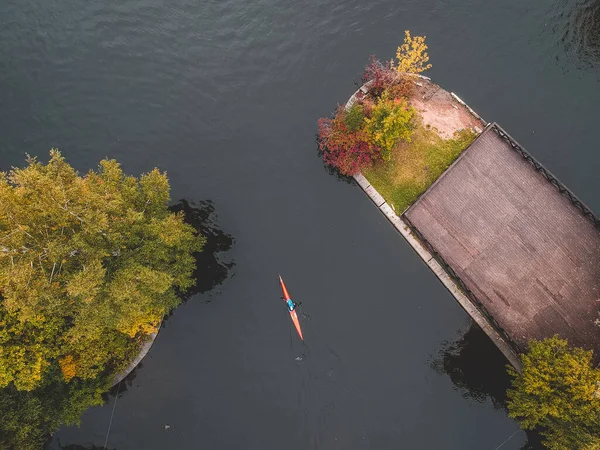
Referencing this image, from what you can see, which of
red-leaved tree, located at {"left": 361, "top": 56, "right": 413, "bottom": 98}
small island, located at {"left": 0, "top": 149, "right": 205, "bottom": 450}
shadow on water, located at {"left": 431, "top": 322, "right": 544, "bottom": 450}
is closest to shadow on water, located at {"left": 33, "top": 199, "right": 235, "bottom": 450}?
small island, located at {"left": 0, "top": 149, "right": 205, "bottom": 450}

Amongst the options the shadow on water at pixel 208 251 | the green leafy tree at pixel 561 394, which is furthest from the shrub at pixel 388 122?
the green leafy tree at pixel 561 394

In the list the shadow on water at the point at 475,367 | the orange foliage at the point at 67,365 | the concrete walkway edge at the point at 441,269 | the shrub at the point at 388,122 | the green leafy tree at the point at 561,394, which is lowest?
the green leafy tree at the point at 561,394

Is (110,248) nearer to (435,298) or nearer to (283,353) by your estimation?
(283,353)

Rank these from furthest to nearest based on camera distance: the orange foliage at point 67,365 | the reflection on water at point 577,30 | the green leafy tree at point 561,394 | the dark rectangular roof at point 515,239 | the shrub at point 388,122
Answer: the reflection on water at point 577,30, the dark rectangular roof at point 515,239, the shrub at point 388,122, the orange foliage at point 67,365, the green leafy tree at point 561,394

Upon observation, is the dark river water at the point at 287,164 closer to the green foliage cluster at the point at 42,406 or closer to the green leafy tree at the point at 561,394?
the green foliage cluster at the point at 42,406

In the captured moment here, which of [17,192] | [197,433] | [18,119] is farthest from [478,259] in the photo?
→ [18,119]

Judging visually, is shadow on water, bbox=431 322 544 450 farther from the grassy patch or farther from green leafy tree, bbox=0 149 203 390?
green leafy tree, bbox=0 149 203 390

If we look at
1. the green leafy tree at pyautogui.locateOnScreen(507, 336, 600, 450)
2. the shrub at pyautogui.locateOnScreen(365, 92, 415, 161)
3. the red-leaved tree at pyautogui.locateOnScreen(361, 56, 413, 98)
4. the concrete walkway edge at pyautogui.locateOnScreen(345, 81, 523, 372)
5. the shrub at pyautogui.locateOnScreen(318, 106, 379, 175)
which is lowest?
the green leafy tree at pyautogui.locateOnScreen(507, 336, 600, 450)
